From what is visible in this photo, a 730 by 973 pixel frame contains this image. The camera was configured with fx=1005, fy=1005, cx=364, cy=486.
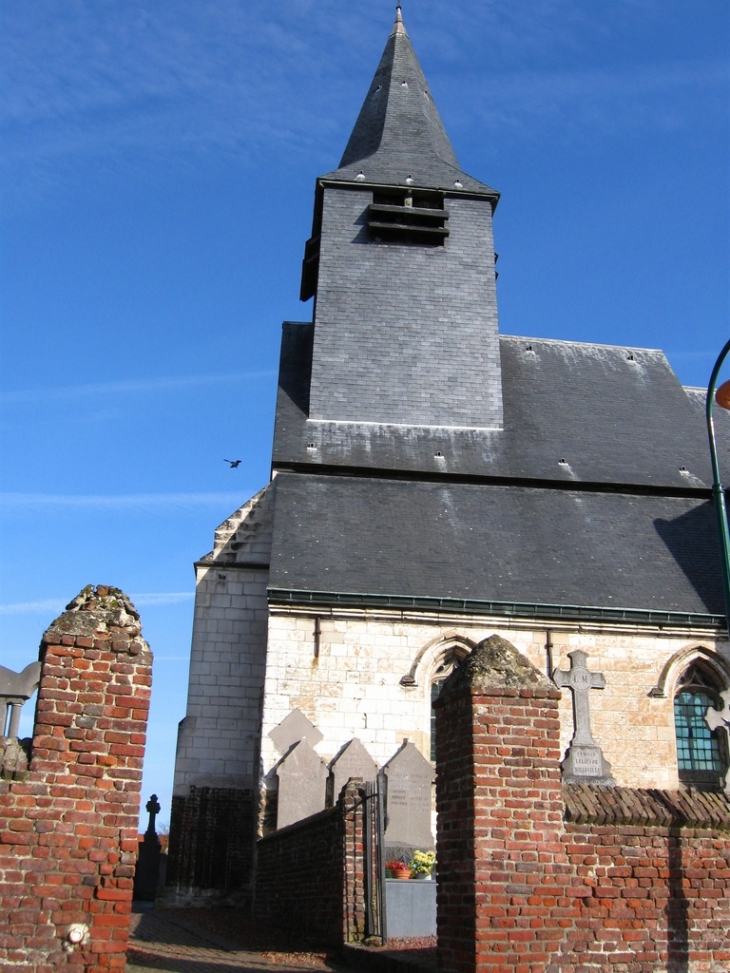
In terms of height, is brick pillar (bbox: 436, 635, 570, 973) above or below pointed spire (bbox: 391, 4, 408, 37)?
below

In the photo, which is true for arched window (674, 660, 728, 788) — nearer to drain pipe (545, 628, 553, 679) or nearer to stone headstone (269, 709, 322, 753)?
drain pipe (545, 628, 553, 679)

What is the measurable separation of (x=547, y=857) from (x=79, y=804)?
8.18 ft

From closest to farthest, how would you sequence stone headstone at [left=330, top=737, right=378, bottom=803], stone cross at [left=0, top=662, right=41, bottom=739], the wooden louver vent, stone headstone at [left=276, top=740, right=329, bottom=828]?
stone cross at [left=0, top=662, right=41, bottom=739]
stone headstone at [left=276, top=740, right=329, bottom=828]
stone headstone at [left=330, top=737, right=378, bottom=803]
the wooden louver vent

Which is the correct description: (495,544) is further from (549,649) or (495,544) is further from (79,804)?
(79,804)

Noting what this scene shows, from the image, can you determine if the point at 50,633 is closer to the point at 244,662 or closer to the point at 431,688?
the point at 431,688

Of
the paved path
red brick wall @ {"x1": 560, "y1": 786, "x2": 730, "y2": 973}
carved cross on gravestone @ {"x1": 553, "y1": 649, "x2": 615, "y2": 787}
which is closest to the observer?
red brick wall @ {"x1": 560, "y1": 786, "x2": 730, "y2": 973}

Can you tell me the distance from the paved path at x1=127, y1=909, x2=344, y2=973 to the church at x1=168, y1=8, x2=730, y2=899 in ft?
7.23

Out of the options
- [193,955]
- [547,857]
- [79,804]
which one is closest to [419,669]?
[193,955]

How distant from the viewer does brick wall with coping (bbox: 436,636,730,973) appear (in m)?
5.33

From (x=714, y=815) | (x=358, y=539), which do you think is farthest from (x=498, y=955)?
(x=358, y=539)

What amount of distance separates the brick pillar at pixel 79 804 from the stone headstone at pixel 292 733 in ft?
29.0

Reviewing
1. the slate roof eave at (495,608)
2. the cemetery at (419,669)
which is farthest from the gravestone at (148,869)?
the slate roof eave at (495,608)

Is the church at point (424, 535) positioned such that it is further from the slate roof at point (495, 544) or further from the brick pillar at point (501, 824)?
the brick pillar at point (501, 824)

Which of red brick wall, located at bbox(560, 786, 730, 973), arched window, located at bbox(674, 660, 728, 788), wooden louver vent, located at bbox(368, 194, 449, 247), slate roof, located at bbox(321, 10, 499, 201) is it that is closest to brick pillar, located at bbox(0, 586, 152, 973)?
red brick wall, located at bbox(560, 786, 730, 973)
